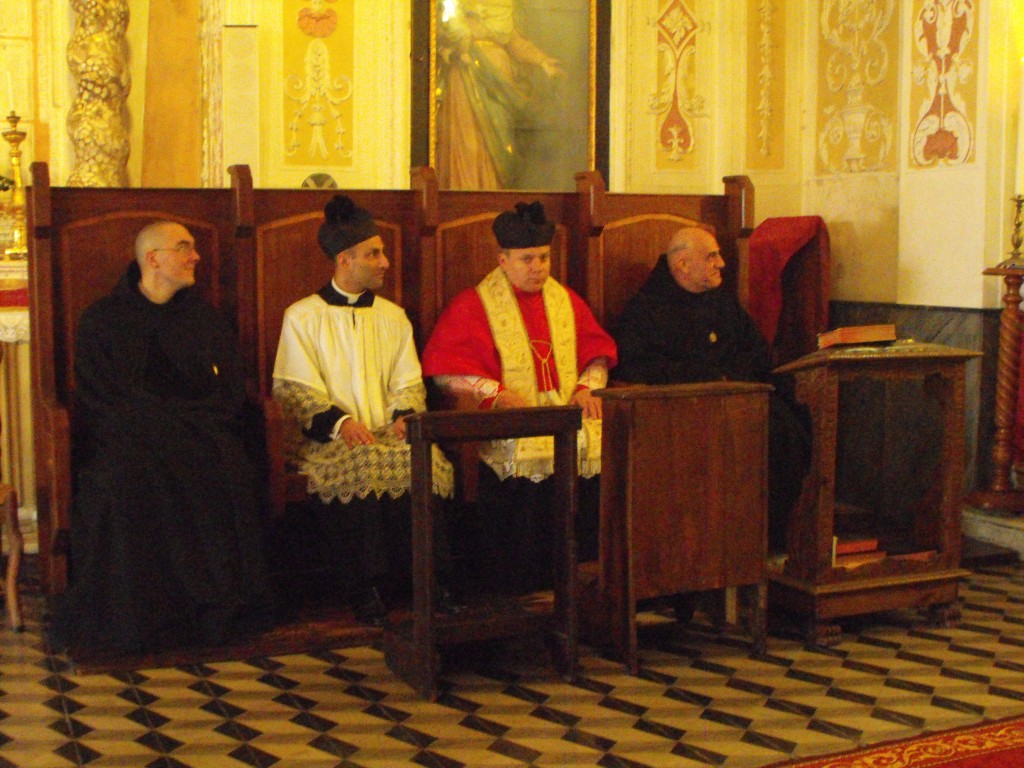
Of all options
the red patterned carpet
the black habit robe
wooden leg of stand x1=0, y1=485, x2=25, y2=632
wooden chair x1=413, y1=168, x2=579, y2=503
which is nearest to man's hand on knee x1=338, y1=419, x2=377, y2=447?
the black habit robe

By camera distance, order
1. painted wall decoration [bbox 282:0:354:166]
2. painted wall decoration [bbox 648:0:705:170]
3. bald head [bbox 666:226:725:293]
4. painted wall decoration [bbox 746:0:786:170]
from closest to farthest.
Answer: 1. bald head [bbox 666:226:725:293]
2. painted wall decoration [bbox 282:0:354:166]
3. painted wall decoration [bbox 746:0:786:170]
4. painted wall decoration [bbox 648:0:705:170]

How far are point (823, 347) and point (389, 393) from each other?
1.68 meters

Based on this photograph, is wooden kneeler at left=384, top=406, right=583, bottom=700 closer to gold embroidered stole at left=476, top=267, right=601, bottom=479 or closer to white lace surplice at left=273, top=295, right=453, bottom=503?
white lace surplice at left=273, top=295, right=453, bottom=503

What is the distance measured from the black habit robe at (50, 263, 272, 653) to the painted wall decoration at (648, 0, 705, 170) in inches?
159

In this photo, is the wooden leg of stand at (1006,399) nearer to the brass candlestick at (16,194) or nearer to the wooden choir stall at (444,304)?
the wooden choir stall at (444,304)

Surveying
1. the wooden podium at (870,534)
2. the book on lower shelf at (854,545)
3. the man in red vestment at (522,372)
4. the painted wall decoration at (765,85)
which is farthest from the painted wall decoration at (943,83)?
the book on lower shelf at (854,545)

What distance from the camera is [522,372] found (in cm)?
537

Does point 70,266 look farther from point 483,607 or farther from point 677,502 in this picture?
point 677,502

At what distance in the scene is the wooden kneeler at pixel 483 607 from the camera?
4039mm

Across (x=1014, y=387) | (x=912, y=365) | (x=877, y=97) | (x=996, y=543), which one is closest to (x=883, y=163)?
(x=877, y=97)


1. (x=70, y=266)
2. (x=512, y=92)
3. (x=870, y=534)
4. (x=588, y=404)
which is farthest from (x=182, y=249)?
(x=512, y=92)

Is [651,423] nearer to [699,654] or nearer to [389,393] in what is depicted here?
[699,654]

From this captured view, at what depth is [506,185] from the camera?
7941mm

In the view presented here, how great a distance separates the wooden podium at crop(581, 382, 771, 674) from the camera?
429cm
